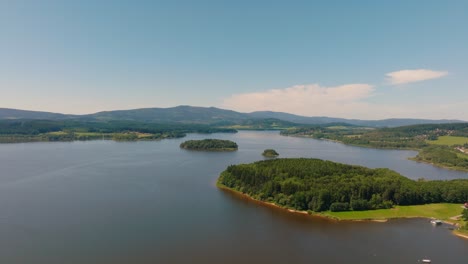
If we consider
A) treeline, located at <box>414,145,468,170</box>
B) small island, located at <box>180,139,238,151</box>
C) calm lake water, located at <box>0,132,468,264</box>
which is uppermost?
small island, located at <box>180,139,238,151</box>

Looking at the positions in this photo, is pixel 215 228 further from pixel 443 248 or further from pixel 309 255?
pixel 443 248

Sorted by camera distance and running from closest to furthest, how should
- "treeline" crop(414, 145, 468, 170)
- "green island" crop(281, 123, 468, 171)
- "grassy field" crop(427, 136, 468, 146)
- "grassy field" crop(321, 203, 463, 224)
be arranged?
"grassy field" crop(321, 203, 463, 224), "treeline" crop(414, 145, 468, 170), "green island" crop(281, 123, 468, 171), "grassy field" crop(427, 136, 468, 146)

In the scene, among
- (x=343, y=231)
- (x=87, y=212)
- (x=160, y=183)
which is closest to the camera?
(x=343, y=231)

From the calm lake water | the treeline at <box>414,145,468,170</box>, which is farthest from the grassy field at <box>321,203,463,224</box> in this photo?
the treeline at <box>414,145,468,170</box>

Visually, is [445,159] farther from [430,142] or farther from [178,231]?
[178,231]

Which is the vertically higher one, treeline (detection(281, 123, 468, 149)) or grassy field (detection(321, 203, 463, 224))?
treeline (detection(281, 123, 468, 149))

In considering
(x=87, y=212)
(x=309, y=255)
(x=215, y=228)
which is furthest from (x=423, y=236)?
(x=87, y=212)

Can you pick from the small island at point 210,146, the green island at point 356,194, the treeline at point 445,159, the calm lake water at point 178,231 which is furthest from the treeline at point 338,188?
the small island at point 210,146

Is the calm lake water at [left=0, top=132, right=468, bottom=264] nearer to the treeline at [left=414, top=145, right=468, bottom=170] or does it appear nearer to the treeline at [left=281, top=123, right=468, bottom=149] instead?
the treeline at [left=414, top=145, right=468, bottom=170]
